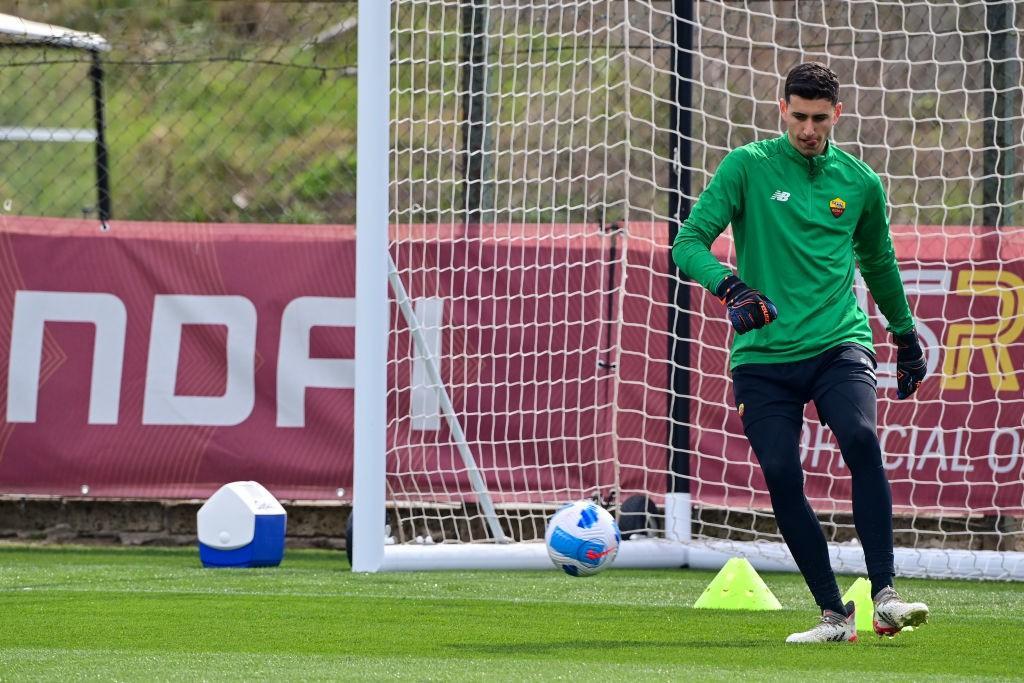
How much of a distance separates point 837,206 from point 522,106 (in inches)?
171

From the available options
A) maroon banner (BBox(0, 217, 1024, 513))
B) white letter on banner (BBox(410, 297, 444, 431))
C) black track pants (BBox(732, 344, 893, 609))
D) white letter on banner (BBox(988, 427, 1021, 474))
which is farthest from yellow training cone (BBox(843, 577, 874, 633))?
white letter on banner (BBox(410, 297, 444, 431))

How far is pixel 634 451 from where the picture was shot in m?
9.05

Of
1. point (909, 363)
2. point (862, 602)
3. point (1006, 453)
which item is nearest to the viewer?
point (909, 363)

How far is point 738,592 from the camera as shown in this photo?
6.54 metres

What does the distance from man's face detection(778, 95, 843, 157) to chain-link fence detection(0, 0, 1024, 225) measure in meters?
2.73

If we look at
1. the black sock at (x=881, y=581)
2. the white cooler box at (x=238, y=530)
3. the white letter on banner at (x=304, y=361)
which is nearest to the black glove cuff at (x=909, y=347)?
the black sock at (x=881, y=581)

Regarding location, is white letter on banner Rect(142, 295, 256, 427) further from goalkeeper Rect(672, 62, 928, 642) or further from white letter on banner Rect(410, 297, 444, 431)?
goalkeeper Rect(672, 62, 928, 642)

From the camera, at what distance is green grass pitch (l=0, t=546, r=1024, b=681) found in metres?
4.59

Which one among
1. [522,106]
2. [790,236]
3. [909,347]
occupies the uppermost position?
[522,106]

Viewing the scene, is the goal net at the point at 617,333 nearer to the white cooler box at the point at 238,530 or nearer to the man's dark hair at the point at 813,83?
the white cooler box at the point at 238,530

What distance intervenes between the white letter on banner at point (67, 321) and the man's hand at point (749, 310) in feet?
17.4

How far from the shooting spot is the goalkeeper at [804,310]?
5.20m

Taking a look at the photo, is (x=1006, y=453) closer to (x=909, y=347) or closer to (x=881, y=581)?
(x=909, y=347)

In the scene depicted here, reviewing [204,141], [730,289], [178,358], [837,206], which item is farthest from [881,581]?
[204,141]
